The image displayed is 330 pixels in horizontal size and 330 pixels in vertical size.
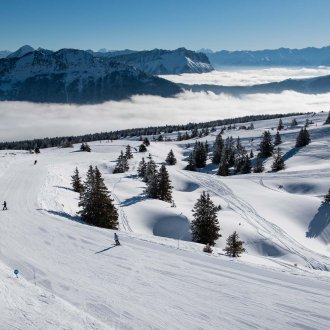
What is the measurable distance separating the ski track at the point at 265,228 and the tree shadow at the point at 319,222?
17.6 ft

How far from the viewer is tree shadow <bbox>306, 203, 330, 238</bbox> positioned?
47188 mm

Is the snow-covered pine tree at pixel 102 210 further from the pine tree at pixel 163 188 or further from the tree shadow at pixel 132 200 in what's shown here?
the pine tree at pixel 163 188

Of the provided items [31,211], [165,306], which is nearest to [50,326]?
[165,306]

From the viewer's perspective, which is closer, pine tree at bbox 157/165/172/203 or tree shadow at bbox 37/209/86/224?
tree shadow at bbox 37/209/86/224

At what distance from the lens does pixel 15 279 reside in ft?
63.7

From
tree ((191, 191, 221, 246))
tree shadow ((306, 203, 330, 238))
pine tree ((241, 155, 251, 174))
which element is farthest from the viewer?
pine tree ((241, 155, 251, 174))

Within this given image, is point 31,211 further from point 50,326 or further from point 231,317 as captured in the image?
point 231,317

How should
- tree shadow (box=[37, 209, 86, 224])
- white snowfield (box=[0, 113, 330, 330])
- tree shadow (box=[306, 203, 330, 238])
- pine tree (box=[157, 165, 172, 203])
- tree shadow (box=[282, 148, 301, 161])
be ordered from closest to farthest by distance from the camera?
white snowfield (box=[0, 113, 330, 330])
tree shadow (box=[37, 209, 86, 224])
tree shadow (box=[306, 203, 330, 238])
pine tree (box=[157, 165, 172, 203])
tree shadow (box=[282, 148, 301, 161])

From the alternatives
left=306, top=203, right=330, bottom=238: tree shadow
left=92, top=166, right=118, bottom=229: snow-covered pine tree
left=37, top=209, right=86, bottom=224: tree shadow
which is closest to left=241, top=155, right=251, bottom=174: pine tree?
left=306, top=203, right=330, bottom=238: tree shadow

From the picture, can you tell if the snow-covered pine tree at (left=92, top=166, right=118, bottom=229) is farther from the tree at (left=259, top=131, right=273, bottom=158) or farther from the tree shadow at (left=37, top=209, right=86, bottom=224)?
the tree at (left=259, top=131, right=273, bottom=158)

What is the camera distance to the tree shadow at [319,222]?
47.2 meters

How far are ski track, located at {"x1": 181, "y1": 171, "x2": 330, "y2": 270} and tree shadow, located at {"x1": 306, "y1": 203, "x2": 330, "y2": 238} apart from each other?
17.6 ft

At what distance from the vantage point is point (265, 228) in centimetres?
4491

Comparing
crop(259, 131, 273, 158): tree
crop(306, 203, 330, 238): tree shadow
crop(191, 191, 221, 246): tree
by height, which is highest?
crop(259, 131, 273, 158): tree
